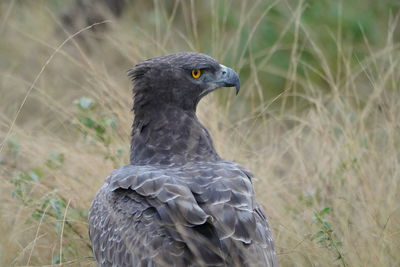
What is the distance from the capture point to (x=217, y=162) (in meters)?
6.18

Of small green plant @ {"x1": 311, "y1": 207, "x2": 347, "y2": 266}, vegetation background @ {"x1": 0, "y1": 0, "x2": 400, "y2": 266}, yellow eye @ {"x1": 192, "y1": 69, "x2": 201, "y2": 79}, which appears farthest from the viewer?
yellow eye @ {"x1": 192, "y1": 69, "x2": 201, "y2": 79}

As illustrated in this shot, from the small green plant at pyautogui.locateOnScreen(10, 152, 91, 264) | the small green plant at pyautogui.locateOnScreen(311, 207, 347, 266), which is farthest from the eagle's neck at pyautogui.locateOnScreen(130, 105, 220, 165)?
the small green plant at pyautogui.locateOnScreen(311, 207, 347, 266)

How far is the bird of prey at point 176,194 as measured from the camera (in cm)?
522

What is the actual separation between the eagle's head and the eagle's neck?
0.22ft

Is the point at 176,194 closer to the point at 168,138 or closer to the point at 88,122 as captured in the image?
the point at 168,138

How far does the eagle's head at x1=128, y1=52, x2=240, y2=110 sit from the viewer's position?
6.60m

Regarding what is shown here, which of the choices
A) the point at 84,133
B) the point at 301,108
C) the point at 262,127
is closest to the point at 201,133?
the point at 84,133

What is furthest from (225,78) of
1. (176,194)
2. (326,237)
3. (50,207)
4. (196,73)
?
(50,207)

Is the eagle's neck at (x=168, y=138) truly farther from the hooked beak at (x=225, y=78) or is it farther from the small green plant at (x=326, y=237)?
the small green plant at (x=326, y=237)

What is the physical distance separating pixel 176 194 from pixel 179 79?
1362 mm

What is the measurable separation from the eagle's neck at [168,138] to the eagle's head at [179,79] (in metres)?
0.07

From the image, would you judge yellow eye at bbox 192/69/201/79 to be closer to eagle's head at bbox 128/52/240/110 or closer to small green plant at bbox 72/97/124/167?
eagle's head at bbox 128/52/240/110

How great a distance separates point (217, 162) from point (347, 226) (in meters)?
1.18

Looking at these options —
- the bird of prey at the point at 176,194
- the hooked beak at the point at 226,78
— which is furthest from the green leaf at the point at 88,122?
the hooked beak at the point at 226,78
